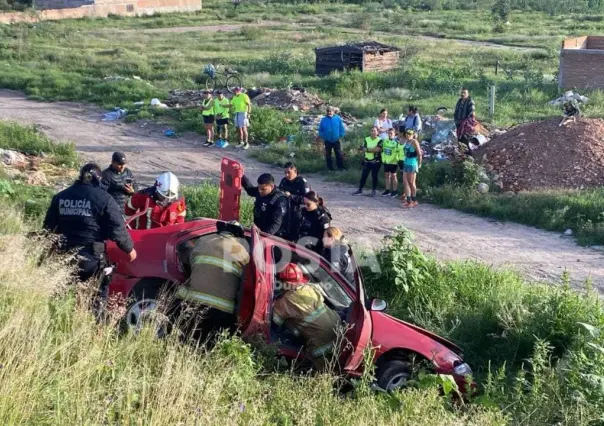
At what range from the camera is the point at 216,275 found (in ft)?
21.7

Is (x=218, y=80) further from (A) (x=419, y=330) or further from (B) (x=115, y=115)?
(A) (x=419, y=330)

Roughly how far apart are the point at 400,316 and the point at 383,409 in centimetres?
347

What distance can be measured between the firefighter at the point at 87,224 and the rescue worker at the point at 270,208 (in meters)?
2.76

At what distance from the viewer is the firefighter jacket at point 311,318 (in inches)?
264

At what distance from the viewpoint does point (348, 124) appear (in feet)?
69.4

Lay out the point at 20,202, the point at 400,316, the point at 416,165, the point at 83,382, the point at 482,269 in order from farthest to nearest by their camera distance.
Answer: the point at 416,165, the point at 20,202, the point at 482,269, the point at 400,316, the point at 83,382

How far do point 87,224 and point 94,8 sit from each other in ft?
176

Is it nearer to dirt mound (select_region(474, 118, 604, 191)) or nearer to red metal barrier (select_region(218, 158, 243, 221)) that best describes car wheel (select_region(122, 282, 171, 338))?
red metal barrier (select_region(218, 158, 243, 221))

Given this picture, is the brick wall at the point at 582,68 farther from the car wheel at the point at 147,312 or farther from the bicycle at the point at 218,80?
the car wheel at the point at 147,312

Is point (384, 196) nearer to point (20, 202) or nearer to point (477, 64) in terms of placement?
point (20, 202)

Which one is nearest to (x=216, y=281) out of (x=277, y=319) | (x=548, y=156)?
(x=277, y=319)

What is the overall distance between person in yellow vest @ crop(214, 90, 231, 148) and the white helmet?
35.1 ft

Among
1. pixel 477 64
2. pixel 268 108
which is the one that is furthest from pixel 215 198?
pixel 477 64

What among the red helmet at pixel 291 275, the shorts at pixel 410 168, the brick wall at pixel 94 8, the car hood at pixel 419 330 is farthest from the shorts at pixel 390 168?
the brick wall at pixel 94 8
